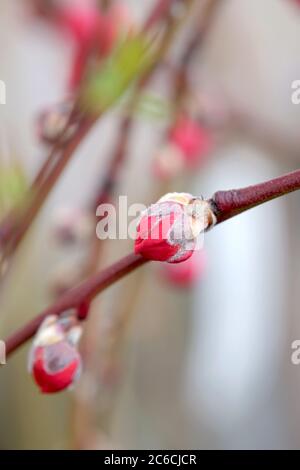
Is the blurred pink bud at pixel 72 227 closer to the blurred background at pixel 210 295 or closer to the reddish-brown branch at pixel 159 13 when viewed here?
the reddish-brown branch at pixel 159 13

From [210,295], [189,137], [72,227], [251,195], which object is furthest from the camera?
[210,295]

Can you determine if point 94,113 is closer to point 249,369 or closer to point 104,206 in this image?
point 104,206

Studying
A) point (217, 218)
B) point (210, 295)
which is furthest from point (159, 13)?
point (210, 295)

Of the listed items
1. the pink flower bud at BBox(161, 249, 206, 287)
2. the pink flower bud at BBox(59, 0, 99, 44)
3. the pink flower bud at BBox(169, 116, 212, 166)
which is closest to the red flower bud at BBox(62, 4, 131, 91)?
the pink flower bud at BBox(59, 0, 99, 44)

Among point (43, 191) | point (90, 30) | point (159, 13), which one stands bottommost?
point (43, 191)

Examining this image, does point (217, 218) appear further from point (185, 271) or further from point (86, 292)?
point (185, 271)
